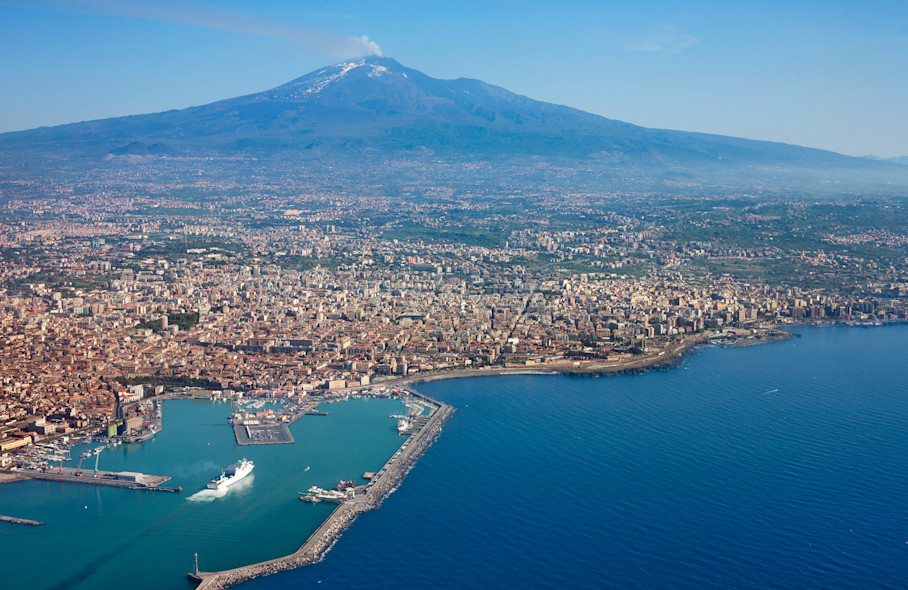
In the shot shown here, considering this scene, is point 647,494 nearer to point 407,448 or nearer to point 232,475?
point 407,448

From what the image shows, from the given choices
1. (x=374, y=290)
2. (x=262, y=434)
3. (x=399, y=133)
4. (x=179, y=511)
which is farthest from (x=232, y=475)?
(x=399, y=133)

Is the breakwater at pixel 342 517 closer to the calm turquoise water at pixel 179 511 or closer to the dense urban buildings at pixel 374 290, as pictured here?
the calm turquoise water at pixel 179 511

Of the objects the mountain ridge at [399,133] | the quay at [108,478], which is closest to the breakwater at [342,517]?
the quay at [108,478]

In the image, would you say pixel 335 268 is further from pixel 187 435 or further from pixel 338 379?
pixel 187 435

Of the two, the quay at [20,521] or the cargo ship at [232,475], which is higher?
the cargo ship at [232,475]

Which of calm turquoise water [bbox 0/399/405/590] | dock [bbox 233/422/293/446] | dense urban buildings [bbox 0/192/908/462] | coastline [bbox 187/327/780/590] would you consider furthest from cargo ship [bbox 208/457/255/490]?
dense urban buildings [bbox 0/192/908/462]

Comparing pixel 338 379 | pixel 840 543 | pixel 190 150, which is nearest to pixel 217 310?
pixel 338 379
